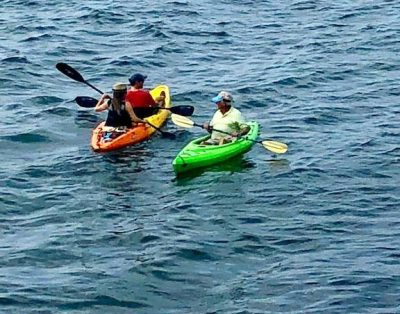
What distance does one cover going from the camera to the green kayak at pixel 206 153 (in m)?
19.1

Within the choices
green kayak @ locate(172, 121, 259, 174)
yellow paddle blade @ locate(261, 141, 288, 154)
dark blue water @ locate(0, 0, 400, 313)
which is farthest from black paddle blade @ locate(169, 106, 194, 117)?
yellow paddle blade @ locate(261, 141, 288, 154)

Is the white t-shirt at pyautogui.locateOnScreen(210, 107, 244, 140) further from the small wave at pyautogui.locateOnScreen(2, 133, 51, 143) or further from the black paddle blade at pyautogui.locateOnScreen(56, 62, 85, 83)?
the small wave at pyautogui.locateOnScreen(2, 133, 51, 143)

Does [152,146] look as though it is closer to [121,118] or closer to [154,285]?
[121,118]

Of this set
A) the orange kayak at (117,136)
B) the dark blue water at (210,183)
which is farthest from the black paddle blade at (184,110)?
the orange kayak at (117,136)

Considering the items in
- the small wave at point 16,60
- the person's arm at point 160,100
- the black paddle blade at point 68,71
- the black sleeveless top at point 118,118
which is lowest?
the small wave at point 16,60

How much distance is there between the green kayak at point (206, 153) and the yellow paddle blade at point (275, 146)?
0.42 metres

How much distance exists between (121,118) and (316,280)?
7356 millimetres

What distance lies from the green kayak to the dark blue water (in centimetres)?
20

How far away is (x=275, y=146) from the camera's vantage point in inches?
794

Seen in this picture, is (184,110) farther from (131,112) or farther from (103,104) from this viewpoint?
(103,104)

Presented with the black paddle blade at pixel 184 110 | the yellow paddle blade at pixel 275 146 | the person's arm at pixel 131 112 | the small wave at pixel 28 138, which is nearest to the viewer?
the yellow paddle blade at pixel 275 146

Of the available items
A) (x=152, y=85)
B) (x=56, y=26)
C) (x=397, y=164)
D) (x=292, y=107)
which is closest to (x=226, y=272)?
(x=397, y=164)

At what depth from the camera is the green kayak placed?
1914 cm

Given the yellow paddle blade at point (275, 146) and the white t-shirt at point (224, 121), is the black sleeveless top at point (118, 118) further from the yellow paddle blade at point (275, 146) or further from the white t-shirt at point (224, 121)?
the yellow paddle blade at point (275, 146)
